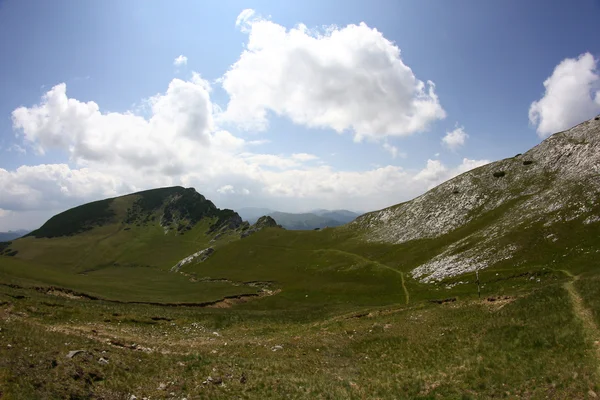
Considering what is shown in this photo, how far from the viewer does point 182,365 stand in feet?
82.0

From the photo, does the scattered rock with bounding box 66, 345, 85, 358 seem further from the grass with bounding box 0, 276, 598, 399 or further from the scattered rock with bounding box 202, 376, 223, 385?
the scattered rock with bounding box 202, 376, 223, 385

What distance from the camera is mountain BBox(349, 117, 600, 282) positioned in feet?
220

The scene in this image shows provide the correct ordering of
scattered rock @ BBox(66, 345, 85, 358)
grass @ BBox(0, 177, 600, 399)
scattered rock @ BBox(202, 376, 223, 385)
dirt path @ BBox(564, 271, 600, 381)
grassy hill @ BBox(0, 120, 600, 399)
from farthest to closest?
dirt path @ BBox(564, 271, 600, 381)
scattered rock @ BBox(202, 376, 223, 385)
scattered rock @ BBox(66, 345, 85, 358)
grassy hill @ BBox(0, 120, 600, 399)
grass @ BBox(0, 177, 600, 399)

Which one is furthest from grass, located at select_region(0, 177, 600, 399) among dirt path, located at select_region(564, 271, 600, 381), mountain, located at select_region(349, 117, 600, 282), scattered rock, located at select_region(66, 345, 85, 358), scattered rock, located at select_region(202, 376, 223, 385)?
mountain, located at select_region(349, 117, 600, 282)

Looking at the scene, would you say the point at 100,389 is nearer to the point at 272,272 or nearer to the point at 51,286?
the point at 51,286

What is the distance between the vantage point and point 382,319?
43875mm

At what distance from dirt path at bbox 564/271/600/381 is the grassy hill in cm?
14

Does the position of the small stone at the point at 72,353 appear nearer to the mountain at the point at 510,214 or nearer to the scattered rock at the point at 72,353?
the scattered rock at the point at 72,353

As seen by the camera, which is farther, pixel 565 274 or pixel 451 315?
pixel 565 274

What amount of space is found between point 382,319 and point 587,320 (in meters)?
22.3

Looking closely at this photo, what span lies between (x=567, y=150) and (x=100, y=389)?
13232cm

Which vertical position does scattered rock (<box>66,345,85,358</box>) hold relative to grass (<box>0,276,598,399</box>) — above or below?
above

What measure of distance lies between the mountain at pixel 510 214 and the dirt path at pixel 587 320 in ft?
101

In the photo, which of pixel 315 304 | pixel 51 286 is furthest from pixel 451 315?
pixel 51 286
